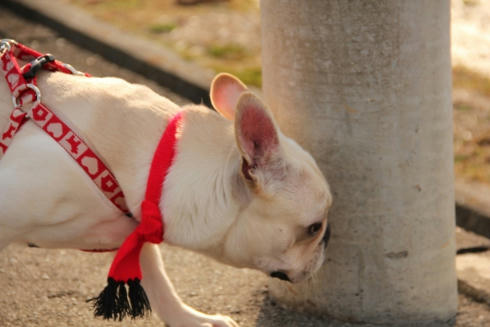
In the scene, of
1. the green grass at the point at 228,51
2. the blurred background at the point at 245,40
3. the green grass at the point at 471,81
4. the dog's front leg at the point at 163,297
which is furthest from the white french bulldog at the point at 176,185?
the green grass at the point at 228,51

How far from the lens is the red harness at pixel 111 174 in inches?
129

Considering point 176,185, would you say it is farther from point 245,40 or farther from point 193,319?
point 245,40

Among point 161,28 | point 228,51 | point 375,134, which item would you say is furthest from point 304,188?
point 161,28

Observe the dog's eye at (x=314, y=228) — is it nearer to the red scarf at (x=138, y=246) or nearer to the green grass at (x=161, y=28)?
the red scarf at (x=138, y=246)

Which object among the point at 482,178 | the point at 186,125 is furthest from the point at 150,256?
the point at 482,178

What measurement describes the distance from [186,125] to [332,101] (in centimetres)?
63

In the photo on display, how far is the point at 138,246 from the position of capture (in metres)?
3.38

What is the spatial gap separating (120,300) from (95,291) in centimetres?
79

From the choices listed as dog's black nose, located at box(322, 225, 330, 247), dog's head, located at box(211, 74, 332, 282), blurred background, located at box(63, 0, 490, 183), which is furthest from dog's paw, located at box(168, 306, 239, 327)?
blurred background, located at box(63, 0, 490, 183)

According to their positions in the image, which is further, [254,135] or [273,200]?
[273,200]

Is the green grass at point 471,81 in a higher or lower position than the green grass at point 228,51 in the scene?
lower

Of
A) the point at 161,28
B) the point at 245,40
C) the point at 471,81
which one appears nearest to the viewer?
the point at 471,81

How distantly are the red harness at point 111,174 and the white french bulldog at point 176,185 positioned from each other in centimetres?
3

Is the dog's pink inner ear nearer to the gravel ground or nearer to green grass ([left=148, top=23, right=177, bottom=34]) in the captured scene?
the gravel ground
